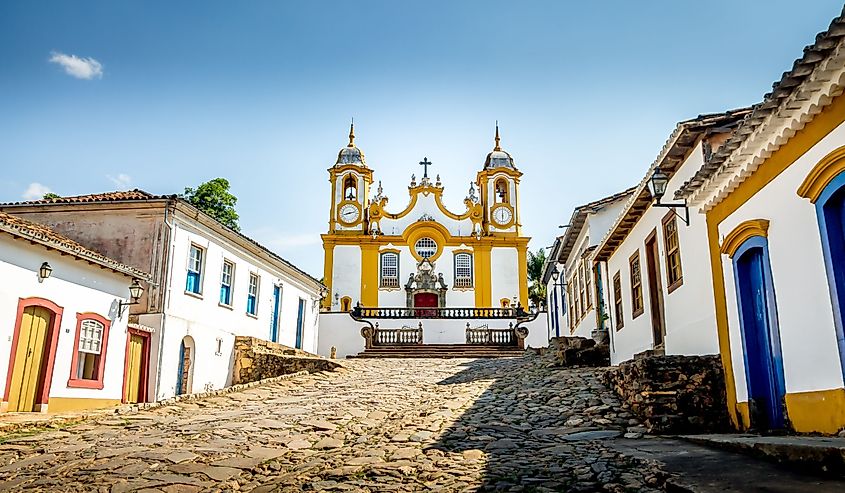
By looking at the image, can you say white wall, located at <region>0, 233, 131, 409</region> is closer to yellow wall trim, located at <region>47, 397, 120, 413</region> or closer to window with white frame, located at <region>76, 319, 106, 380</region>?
yellow wall trim, located at <region>47, 397, 120, 413</region>

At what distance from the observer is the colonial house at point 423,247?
3831 cm

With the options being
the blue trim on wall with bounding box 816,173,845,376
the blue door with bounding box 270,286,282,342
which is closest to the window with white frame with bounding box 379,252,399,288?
the blue door with bounding box 270,286,282,342

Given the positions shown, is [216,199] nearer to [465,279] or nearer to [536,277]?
[465,279]

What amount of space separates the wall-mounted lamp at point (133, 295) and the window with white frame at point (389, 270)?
78.1 feet

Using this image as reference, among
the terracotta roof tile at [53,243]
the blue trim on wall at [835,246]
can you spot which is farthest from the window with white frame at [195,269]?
the blue trim on wall at [835,246]

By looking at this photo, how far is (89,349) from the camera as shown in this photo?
553 inches

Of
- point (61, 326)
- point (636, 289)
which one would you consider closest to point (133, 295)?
point (61, 326)

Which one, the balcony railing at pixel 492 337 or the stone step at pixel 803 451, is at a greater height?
the balcony railing at pixel 492 337

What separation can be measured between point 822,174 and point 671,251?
5.36 m

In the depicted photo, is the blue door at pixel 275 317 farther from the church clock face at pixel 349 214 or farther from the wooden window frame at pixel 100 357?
the church clock face at pixel 349 214

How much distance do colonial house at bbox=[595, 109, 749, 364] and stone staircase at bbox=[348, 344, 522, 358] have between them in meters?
11.0

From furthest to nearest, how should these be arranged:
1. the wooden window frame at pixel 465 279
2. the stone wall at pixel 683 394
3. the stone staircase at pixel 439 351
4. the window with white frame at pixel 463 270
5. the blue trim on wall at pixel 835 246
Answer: the window with white frame at pixel 463 270
the wooden window frame at pixel 465 279
the stone staircase at pixel 439 351
the stone wall at pixel 683 394
the blue trim on wall at pixel 835 246

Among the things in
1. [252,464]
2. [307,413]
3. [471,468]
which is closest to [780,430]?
[471,468]

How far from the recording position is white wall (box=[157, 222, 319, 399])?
1673cm
